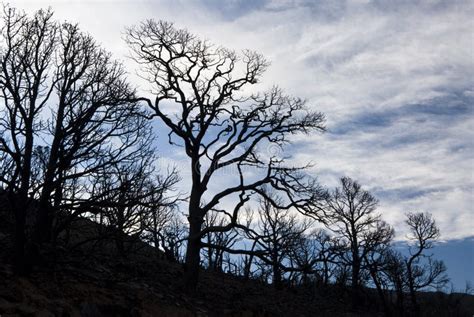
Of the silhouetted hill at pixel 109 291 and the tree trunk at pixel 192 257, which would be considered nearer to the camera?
the silhouetted hill at pixel 109 291

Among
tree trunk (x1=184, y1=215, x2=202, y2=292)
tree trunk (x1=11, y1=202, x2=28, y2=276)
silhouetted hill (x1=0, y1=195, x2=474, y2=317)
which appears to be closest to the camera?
silhouetted hill (x1=0, y1=195, x2=474, y2=317)

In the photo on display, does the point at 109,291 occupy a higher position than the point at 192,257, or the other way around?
the point at 192,257

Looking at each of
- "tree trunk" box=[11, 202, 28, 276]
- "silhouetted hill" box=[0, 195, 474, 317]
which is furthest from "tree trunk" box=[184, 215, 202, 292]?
"tree trunk" box=[11, 202, 28, 276]

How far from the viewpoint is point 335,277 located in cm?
3488

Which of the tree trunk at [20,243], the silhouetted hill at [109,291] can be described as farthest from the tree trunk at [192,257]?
the tree trunk at [20,243]

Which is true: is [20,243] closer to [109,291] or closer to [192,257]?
[109,291]

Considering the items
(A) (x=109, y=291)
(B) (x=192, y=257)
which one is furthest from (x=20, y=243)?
(B) (x=192, y=257)

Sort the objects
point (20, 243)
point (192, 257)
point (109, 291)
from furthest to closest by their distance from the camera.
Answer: point (192, 257), point (109, 291), point (20, 243)

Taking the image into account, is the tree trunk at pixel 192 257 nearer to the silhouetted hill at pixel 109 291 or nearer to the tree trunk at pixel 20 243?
the silhouetted hill at pixel 109 291

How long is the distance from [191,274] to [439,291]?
3433cm

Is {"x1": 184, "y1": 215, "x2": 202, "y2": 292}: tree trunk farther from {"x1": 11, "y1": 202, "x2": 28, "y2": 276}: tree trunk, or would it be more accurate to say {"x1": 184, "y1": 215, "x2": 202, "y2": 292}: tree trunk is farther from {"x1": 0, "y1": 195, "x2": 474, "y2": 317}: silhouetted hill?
{"x1": 11, "y1": 202, "x2": 28, "y2": 276}: tree trunk

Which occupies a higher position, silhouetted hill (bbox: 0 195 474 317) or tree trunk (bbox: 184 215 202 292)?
tree trunk (bbox: 184 215 202 292)

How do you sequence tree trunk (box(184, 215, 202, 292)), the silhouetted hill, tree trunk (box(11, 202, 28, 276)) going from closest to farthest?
the silhouetted hill < tree trunk (box(11, 202, 28, 276)) < tree trunk (box(184, 215, 202, 292))

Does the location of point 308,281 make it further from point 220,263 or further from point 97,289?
Answer: point 97,289
